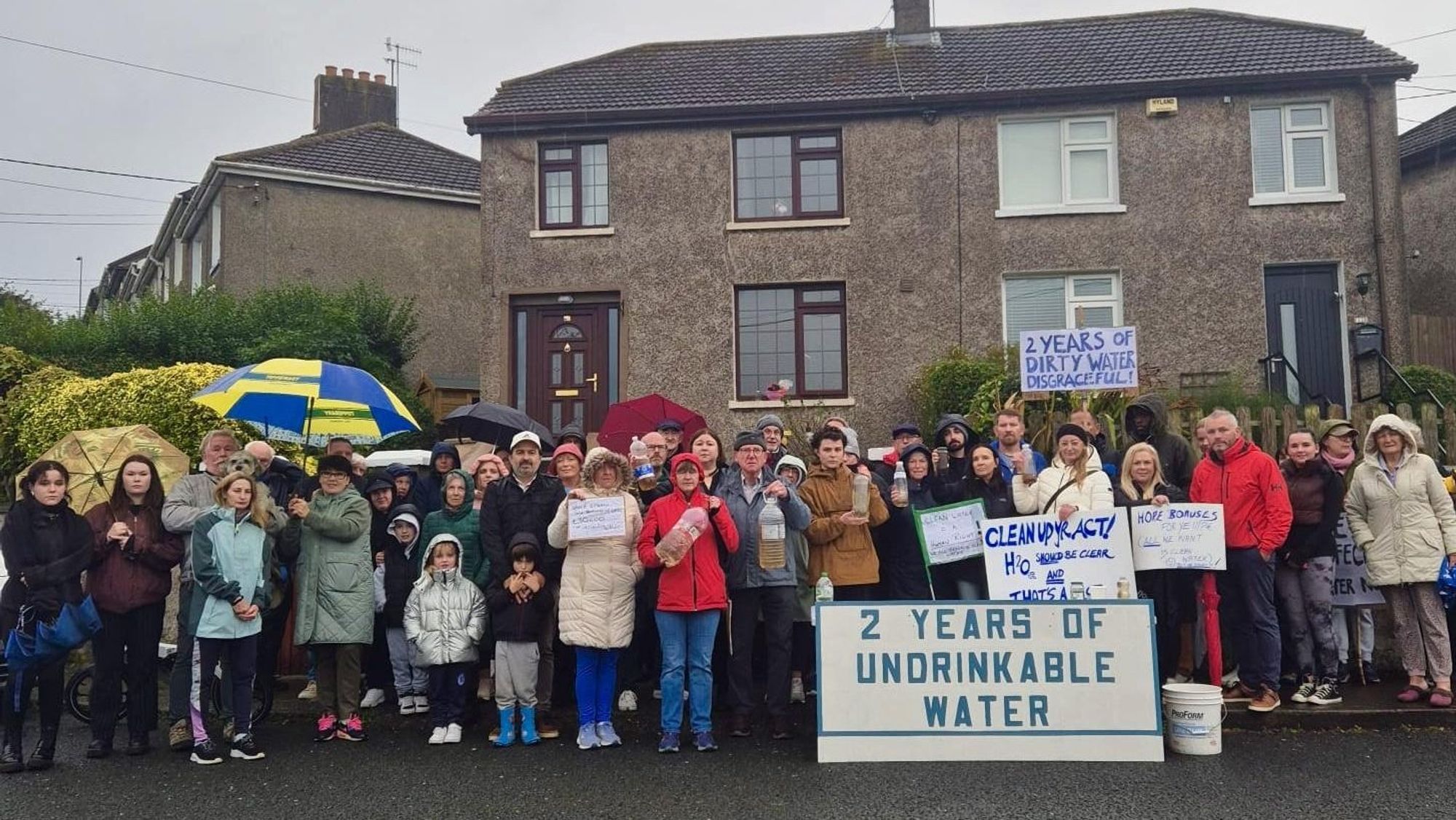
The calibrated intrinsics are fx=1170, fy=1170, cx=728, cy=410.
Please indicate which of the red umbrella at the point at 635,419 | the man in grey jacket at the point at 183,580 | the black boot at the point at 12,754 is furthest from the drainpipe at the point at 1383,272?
the black boot at the point at 12,754

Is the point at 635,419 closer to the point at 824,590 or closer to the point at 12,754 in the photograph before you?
the point at 824,590

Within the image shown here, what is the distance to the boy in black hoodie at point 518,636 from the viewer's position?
24.3ft

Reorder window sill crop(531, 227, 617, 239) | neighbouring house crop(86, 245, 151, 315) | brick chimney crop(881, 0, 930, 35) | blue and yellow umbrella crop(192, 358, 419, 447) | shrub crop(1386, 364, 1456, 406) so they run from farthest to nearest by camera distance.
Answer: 1. neighbouring house crop(86, 245, 151, 315)
2. brick chimney crop(881, 0, 930, 35)
3. window sill crop(531, 227, 617, 239)
4. shrub crop(1386, 364, 1456, 406)
5. blue and yellow umbrella crop(192, 358, 419, 447)

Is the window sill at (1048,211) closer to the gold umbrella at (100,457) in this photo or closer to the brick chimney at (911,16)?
the brick chimney at (911,16)

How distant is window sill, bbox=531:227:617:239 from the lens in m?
17.7

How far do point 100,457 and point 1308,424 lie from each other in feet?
35.9

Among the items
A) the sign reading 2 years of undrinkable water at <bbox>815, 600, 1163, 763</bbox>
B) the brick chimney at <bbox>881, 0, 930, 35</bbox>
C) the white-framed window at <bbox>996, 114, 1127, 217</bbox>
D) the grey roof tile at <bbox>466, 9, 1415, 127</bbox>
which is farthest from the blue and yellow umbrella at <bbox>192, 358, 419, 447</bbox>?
the brick chimney at <bbox>881, 0, 930, 35</bbox>

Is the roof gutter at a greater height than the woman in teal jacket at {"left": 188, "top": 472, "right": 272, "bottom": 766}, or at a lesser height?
greater

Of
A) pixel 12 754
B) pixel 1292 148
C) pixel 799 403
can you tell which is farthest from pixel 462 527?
pixel 1292 148

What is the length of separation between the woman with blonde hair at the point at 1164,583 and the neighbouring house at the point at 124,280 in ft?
97.0

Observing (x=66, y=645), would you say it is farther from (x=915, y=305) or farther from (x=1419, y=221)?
(x=1419, y=221)

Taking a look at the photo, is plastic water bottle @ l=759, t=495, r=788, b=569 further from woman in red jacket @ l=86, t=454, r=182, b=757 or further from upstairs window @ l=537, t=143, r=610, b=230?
upstairs window @ l=537, t=143, r=610, b=230

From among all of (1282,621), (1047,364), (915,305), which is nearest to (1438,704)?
(1282,621)

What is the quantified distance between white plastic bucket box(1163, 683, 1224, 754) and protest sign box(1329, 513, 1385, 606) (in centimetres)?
201
